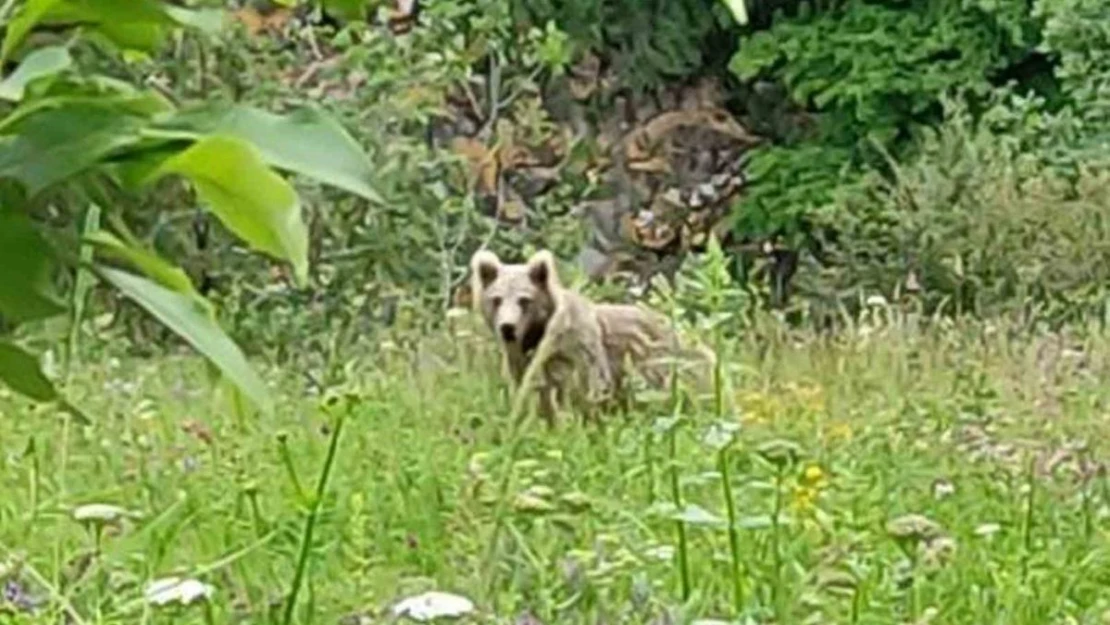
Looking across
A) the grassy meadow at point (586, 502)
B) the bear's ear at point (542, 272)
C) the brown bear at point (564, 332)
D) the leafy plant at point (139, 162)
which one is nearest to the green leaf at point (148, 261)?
the leafy plant at point (139, 162)

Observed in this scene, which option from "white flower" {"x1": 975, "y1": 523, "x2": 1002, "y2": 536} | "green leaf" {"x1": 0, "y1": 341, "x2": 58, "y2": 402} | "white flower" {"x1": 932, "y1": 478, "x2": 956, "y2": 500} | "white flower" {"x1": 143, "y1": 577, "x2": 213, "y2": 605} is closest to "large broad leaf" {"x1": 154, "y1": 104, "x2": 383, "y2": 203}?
"green leaf" {"x1": 0, "y1": 341, "x2": 58, "y2": 402}

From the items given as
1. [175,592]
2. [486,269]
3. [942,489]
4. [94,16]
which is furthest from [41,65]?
[486,269]

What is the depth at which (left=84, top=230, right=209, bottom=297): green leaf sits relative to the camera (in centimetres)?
130

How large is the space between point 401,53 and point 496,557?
7.64 metres

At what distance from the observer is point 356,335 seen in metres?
10.2

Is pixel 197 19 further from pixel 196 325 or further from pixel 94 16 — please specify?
pixel 196 325

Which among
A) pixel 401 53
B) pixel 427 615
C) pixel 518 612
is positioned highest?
pixel 427 615

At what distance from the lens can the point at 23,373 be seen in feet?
4.45

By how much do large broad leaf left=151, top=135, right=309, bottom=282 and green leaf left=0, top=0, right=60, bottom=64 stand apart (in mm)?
80

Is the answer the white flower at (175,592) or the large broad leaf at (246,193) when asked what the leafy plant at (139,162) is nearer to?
the large broad leaf at (246,193)

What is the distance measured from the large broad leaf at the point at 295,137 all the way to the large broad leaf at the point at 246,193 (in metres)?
0.01

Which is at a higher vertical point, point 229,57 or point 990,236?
point 229,57

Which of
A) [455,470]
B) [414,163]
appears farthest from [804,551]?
[414,163]

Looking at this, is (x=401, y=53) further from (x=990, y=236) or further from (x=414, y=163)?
(x=990, y=236)
